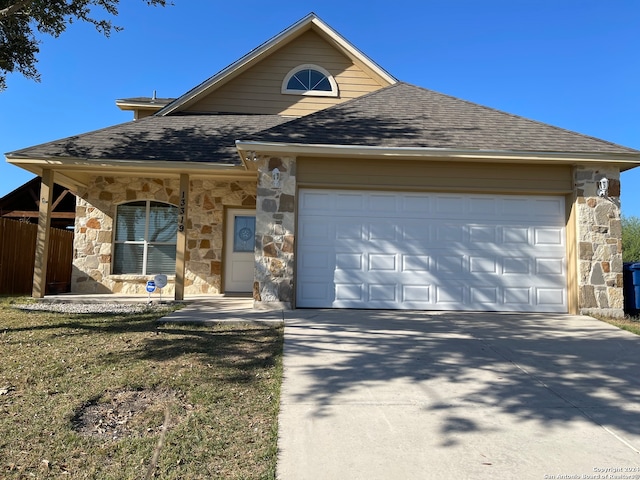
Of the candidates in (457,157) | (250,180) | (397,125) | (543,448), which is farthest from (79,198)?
(543,448)

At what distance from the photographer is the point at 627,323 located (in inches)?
293

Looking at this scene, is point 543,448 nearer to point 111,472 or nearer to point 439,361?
point 439,361

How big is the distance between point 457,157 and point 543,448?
19.0 feet

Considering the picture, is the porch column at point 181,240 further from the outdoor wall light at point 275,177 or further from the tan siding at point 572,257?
the tan siding at point 572,257

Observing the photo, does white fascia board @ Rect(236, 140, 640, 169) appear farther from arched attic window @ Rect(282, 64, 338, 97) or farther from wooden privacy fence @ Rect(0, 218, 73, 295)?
wooden privacy fence @ Rect(0, 218, 73, 295)

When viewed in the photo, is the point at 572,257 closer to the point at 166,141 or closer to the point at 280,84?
the point at 280,84

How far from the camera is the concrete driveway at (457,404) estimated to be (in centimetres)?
284

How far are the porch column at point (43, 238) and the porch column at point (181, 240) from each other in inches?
102

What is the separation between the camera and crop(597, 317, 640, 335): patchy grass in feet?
22.1

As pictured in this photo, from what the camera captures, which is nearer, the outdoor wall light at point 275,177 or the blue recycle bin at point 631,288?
the outdoor wall light at point 275,177

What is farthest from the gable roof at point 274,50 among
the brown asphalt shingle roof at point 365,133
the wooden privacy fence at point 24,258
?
the wooden privacy fence at point 24,258

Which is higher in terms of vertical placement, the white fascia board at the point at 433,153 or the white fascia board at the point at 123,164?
the white fascia board at the point at 433,153

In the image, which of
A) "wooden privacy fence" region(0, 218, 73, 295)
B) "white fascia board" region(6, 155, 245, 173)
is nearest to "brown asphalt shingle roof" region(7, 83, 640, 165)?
"white fascia board" region(6, 155, 245, 173)

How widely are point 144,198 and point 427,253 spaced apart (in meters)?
6.99
